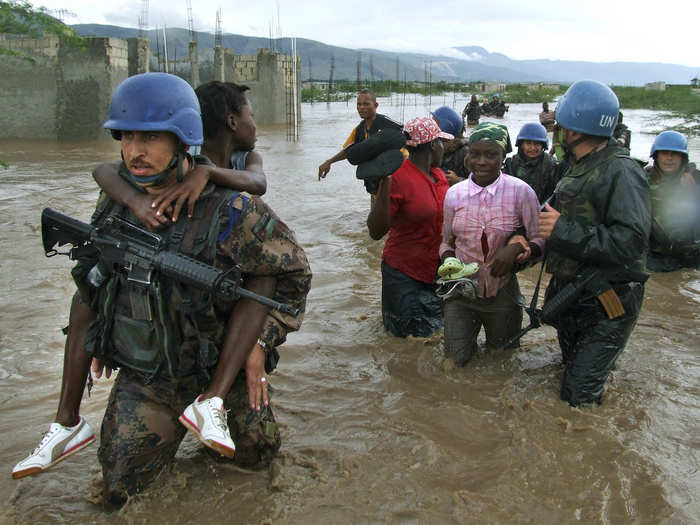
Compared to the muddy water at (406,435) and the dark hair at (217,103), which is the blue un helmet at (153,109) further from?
the muddy water at (406,435)

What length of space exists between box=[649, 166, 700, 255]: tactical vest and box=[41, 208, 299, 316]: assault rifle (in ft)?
16.6

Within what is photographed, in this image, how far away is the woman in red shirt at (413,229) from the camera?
4.13 m

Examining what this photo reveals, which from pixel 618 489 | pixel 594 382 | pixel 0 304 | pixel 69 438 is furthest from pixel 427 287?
pixel 0 304

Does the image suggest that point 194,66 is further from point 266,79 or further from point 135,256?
point 135,256

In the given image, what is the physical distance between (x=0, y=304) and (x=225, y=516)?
Answer: 3.63 m

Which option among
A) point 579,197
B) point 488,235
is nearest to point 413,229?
point 488,235

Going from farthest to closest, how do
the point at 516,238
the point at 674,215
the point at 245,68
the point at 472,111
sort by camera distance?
the point at 472,111
the point at 245,68
the point at 674,215
the point at 516,238

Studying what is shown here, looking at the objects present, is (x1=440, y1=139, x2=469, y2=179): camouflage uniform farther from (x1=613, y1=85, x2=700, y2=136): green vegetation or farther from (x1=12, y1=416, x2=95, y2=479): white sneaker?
(x1=613, y1=85, x2=700, y2=136): green vegetation

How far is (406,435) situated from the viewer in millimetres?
3242

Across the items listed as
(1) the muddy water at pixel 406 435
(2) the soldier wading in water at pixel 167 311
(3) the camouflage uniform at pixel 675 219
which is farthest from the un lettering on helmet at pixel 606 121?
(3) the camouflage uniform at pixel 675 219

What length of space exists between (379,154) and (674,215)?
3.93m

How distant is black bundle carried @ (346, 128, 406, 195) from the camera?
3.68m

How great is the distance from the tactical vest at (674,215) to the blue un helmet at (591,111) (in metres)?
3.45

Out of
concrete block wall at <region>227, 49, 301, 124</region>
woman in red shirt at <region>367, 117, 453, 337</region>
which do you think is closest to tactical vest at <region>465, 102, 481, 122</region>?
concrete block wall at <region>227, 49, 301, 124</region>
